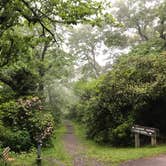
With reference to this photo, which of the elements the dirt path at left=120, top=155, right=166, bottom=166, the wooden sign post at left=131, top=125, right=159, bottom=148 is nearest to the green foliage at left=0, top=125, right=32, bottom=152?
the wooden sign post at left=131, top=125, right=159, bottom=148

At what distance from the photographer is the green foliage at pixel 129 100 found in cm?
1719

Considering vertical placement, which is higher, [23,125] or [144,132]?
[23,125]

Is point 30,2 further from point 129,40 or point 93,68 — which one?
point 93,68

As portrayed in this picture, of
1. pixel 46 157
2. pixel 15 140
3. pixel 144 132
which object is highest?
pixel 144 132

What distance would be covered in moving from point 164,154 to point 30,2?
26.3 feet

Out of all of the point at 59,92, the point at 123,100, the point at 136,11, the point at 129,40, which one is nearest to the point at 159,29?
the point at 136,11

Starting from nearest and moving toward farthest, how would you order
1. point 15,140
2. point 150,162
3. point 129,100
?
1. point 150,162
2. point 15,140
3. point 129,100

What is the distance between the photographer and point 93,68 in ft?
153

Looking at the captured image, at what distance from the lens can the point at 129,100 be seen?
17.8 meters

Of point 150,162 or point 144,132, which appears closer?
point 150,162

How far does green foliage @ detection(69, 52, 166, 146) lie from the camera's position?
17188mm

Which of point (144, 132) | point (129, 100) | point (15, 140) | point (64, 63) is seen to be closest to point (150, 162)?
point (144, 132)

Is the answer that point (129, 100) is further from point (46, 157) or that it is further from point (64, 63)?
point (64, 63)

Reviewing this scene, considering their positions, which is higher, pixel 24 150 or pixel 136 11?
pixel 136 11
